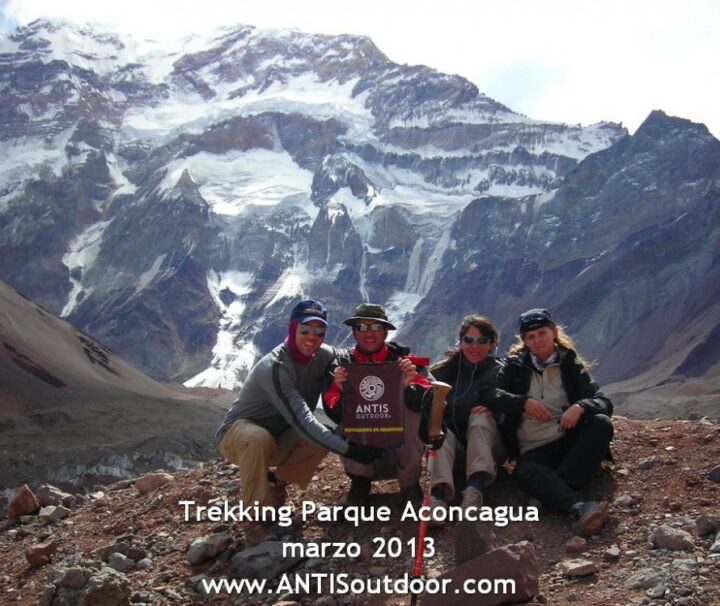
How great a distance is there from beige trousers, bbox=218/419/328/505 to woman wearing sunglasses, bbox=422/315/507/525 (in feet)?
3.98

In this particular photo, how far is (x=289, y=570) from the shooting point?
6.67 meters

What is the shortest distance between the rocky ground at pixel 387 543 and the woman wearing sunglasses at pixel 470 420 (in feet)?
1.29

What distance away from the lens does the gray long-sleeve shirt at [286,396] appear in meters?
7.25

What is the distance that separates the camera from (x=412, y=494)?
7.57 m

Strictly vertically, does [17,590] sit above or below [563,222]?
below

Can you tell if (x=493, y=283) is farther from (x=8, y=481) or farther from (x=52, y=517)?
(x=52, y=517)

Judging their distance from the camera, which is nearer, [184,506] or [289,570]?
[289,570]

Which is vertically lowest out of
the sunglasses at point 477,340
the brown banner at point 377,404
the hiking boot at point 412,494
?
the hiking boot at point 412,494

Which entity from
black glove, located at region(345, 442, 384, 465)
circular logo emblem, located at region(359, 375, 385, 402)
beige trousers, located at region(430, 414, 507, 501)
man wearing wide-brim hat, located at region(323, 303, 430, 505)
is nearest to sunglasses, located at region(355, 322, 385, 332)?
man wearing wide-brim hat, located at region(323, 303, 430, 505)

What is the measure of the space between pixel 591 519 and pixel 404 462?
1.81 metres

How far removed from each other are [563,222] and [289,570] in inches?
7515

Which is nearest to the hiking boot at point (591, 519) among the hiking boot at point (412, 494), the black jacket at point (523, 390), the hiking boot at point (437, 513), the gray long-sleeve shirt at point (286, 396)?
the black jacket at point (523, 390)

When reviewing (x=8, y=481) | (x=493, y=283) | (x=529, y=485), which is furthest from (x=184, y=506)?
(x=493, y=283)

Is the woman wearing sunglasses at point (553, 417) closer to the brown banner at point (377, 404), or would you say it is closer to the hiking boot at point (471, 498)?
the hiking boot at point (471, 498)
